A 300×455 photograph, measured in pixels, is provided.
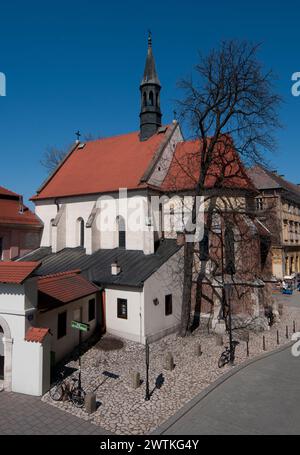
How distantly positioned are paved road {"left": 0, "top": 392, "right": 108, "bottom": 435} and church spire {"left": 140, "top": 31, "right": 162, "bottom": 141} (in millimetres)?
20388

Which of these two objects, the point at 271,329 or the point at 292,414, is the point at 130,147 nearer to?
the point at 271,329

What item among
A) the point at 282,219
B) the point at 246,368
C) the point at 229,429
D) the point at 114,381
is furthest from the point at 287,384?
the point at 282,219

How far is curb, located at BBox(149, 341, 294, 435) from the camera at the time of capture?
935cm

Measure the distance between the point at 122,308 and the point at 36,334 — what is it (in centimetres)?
740

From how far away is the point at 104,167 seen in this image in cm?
2525

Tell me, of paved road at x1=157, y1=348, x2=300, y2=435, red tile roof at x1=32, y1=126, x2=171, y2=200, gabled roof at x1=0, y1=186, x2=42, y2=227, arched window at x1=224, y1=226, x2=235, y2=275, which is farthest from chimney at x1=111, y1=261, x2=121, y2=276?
gabled roof at x1=0, y1=186, x2=42, y2=227

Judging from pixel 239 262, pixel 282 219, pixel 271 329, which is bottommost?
pixel 271 329

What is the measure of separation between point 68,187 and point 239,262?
14638 millimetres

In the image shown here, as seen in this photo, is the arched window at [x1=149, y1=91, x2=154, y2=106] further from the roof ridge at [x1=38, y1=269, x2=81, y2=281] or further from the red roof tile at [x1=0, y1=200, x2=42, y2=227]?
the roof ridge at [x1=38, y1=269, x2=81, y2=281]

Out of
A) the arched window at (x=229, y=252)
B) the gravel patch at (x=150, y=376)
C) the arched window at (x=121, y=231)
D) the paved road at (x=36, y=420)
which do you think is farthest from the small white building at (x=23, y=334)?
the arched window at (x=229, y=252)

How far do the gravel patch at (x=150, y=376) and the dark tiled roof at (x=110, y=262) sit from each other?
3.47 meters

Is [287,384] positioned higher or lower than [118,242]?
lower

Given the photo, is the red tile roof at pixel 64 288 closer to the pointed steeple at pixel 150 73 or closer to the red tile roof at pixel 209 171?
the red tile roof at pixel 209 171
